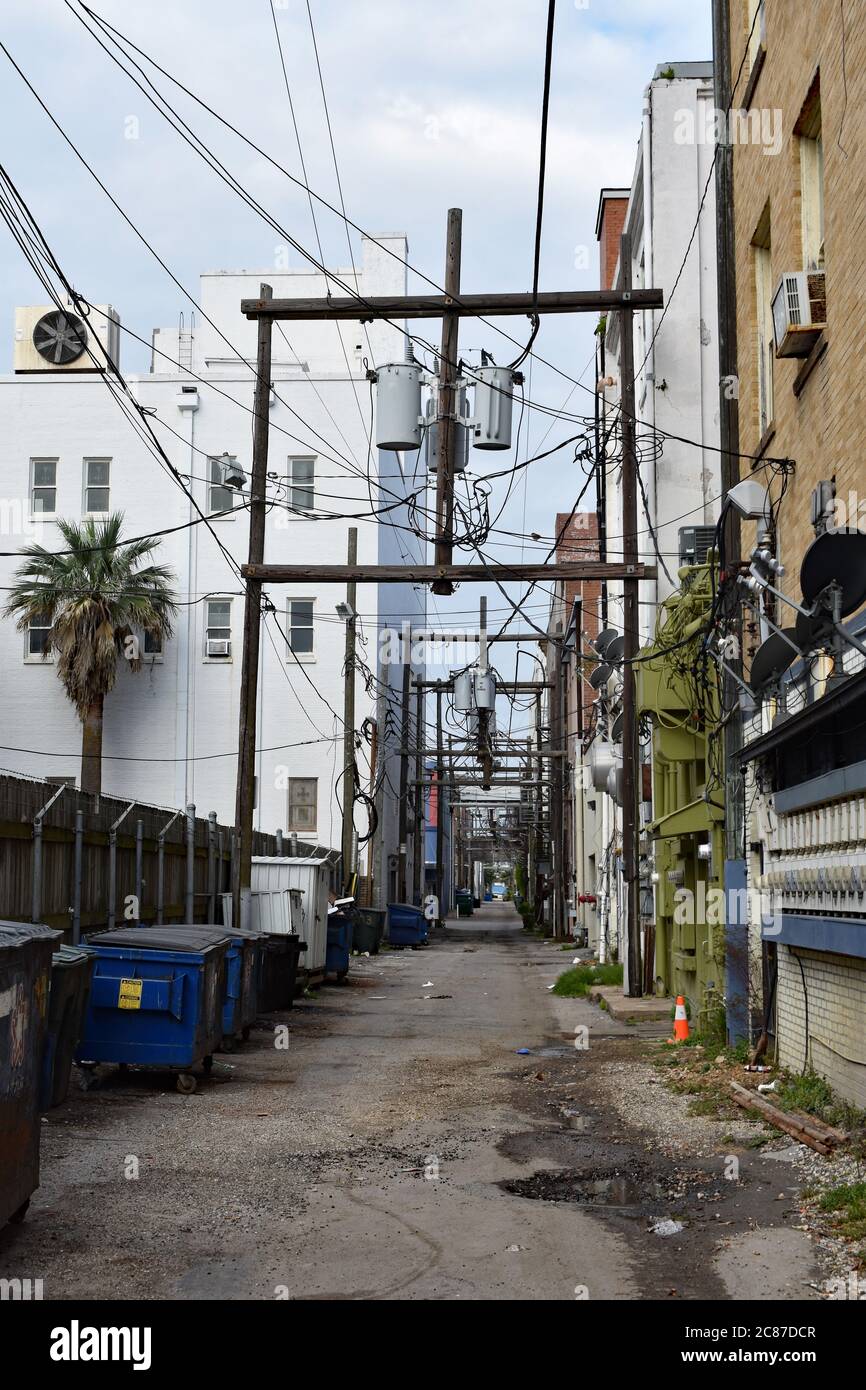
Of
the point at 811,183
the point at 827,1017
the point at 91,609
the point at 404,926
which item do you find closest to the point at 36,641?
the point at 91,609

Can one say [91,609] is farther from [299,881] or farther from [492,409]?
[492,409]

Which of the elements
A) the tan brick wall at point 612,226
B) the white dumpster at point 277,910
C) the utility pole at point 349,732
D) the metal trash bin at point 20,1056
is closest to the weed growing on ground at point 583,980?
the white dumpster at point 277,910

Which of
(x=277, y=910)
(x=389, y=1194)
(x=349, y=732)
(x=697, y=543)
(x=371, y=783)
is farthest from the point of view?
(x=371, y=783)

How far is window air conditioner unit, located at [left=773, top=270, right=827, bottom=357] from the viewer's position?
36.4ft

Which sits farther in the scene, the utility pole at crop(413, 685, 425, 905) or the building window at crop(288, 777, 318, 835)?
the utility pole at crop(413, 685, 425, 905)

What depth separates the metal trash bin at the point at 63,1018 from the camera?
914 centimetres

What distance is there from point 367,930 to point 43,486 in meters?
15.1

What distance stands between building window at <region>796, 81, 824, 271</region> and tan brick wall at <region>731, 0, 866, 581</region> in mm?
73

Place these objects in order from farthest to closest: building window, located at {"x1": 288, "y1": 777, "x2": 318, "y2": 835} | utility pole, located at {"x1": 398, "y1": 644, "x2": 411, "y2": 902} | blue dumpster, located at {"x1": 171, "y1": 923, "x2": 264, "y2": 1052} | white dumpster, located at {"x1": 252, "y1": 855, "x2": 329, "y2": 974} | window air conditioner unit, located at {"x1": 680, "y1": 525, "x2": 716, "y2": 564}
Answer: utility pole, located at {"x1": 398, "y1": 644, "x2": 411, "y2": 902} < building window, located at {"x1": 288, "y1": 777, "x2": 318, "y2": 835} < white dumpster, located at {"x1": 252, "y1": 855, "x2": 329, "y2": 974} < window air conditioner unit, located at {"x1": 680, "y1": 525, "x2": 716, "y2": 564} < blue dumpster, located at {"x1": 171, "y1": 923, "x2": 264, "y2": 1052}

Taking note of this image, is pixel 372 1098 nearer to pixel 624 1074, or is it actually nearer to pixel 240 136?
pixel 624 1074

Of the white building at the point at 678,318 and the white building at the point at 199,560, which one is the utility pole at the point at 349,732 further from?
the white building at the point at 678,318

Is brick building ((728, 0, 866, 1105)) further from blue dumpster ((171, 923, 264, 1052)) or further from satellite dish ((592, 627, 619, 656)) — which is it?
satellite dish ((592, 627, 619, 656))

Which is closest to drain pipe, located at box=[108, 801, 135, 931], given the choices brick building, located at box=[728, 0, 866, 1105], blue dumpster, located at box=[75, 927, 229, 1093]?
Result: blue dumpster, located at box=[75, 927, 229, 1093]

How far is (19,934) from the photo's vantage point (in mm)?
7703
